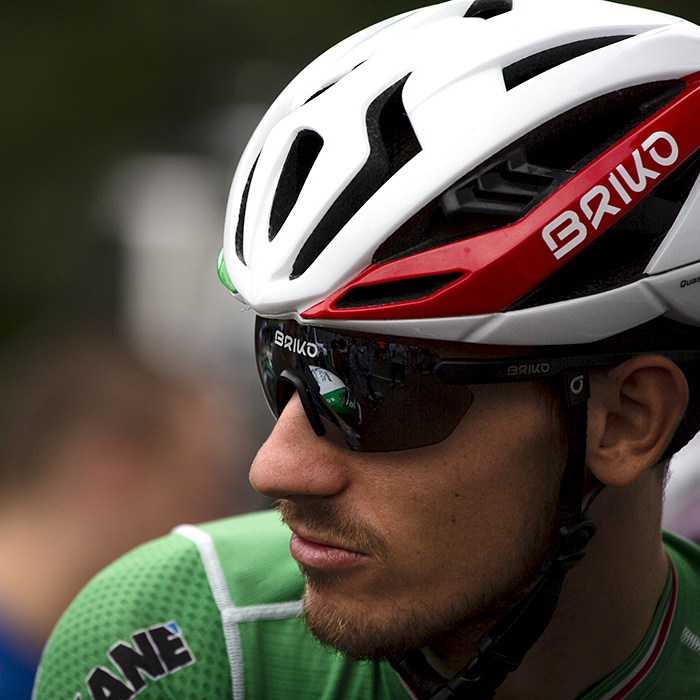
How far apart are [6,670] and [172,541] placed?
3.25ft

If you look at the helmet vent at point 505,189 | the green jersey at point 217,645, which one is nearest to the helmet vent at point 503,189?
the helmet vent at point 505,189

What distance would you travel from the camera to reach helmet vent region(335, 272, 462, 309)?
1743mm

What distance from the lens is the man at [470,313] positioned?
1.76 m

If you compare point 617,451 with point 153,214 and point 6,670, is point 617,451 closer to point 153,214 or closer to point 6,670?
point 6,670

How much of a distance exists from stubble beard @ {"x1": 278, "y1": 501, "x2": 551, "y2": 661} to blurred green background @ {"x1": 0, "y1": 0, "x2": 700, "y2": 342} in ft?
23.7

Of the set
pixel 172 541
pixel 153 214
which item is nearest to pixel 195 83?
pixel 153 214

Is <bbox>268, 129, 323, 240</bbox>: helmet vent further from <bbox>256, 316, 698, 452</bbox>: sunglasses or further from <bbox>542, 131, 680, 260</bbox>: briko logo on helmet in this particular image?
<bbox>542, 131, 680, 260</bbox>: briko logo on helmet

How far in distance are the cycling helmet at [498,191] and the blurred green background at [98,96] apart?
6723mm

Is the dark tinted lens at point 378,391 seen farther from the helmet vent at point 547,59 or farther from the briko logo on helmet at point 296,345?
the helmet vent at point 547,59

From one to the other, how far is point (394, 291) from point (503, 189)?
0.31 metres

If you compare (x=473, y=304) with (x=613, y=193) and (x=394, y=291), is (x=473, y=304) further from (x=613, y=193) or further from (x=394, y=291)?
(x=613, y=193)

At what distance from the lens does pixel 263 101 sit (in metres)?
9.89

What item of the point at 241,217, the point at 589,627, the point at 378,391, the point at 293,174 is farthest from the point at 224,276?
the point at 589,627

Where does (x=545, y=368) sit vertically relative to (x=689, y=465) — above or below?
above
